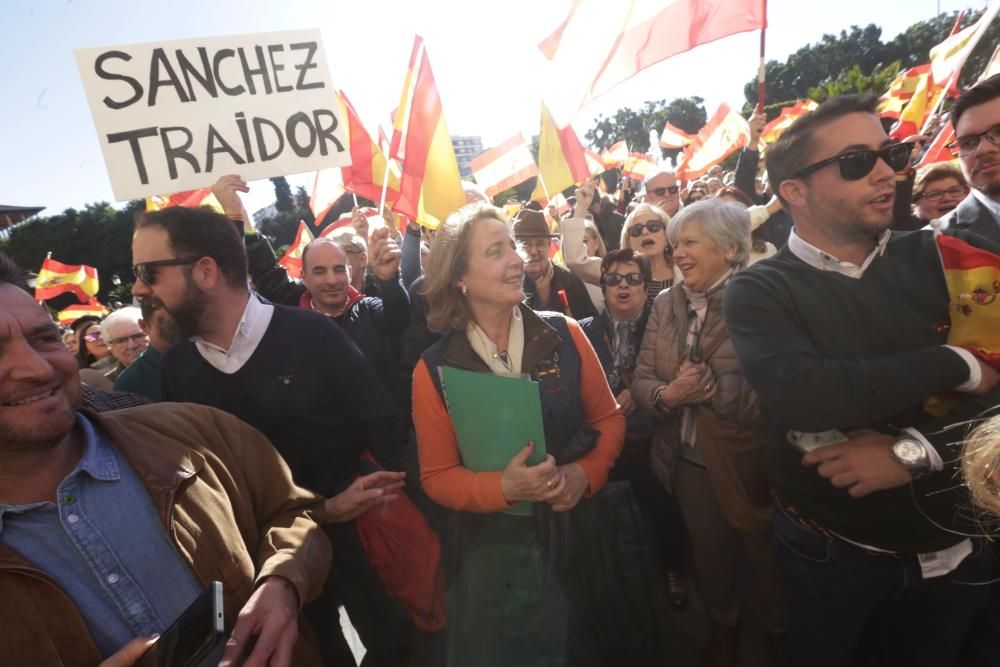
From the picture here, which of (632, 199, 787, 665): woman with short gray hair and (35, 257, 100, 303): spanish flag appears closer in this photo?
(632, 199, 787, 665): woman with short gray hair

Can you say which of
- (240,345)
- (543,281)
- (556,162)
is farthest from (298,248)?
(240,345)

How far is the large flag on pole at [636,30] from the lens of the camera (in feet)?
10.5

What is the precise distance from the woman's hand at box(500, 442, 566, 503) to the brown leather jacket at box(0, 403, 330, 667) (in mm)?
627

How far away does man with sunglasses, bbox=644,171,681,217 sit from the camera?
217 inches

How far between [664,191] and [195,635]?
5.48 meters

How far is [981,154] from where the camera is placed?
2266 millimetres

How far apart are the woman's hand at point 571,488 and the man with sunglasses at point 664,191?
4.16 meters

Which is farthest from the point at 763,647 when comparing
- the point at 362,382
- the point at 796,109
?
the point at 796,109

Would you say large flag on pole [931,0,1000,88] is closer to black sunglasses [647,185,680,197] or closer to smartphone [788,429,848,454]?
black sunglasses [647,185,680,197]

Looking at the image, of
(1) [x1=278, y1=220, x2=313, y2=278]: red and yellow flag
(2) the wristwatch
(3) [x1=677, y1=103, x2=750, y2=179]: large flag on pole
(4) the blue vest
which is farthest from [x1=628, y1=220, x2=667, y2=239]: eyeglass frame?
(3) [x1=677, y1=103, x2=750, y2=179]: large flag on pole

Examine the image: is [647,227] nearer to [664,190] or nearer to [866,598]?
[664,190]

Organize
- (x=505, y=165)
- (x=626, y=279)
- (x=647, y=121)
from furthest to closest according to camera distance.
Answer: (x=647, y=121) → (x=505, y=165) → (x=626, y=279)

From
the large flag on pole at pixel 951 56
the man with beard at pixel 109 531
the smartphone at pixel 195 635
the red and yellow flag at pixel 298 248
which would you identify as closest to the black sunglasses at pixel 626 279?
the man with beard at pixel 109 531

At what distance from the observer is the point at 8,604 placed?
1.07 m
